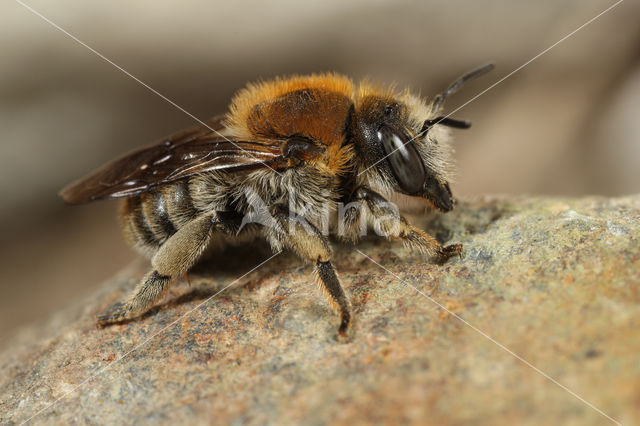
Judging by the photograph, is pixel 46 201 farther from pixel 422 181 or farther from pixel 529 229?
Result: pixel 529 229

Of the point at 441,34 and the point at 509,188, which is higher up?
the point at 441,34

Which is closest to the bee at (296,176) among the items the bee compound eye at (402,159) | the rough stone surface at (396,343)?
the bee compound eye at (402,159)

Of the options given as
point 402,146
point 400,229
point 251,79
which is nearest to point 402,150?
point 402,146

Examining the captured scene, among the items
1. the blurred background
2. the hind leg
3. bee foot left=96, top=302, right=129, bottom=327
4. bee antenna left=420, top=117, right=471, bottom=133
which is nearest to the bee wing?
the hind leg

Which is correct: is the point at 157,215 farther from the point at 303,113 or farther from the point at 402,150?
the point at 402,150

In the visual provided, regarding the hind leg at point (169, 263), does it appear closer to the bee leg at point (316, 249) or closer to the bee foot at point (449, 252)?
the bee leg at point (316, 249)

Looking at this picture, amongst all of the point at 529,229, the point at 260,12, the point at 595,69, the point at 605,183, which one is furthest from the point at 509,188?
the point at 529,229
